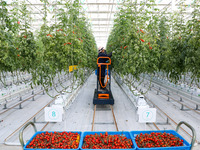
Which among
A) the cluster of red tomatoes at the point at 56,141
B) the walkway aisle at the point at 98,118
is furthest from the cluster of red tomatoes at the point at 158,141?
the walkway aisle at the point at 98,118

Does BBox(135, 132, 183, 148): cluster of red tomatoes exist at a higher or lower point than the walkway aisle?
higher

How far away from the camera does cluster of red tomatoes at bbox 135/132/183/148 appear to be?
2.04 meters

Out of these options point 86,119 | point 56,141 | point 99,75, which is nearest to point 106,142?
point 56,141

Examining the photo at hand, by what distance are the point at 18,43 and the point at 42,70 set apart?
85cm

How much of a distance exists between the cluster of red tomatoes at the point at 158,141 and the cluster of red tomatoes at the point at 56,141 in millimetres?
894

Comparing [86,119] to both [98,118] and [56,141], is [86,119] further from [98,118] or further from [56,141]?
[56,141]

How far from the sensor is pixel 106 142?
6.79 feet

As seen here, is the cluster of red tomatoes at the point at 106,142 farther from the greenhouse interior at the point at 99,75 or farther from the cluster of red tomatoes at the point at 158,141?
the cluster of red tomatoes at the point at 158,141

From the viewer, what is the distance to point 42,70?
391cm

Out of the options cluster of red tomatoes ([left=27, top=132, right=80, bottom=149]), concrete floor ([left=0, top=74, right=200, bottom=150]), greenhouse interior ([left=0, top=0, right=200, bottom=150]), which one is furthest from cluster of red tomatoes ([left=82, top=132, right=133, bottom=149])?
concrete floor ([left=0, top=74, right=200, bottom=150])

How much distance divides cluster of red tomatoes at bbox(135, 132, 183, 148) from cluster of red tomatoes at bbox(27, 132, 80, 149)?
894 mm

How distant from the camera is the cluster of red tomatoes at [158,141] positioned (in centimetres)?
204

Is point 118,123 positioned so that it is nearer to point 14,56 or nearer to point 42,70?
point 42,70

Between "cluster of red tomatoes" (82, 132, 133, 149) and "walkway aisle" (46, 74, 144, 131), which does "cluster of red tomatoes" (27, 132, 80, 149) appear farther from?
"walkway aisle" (46, 74, 144, 131)
